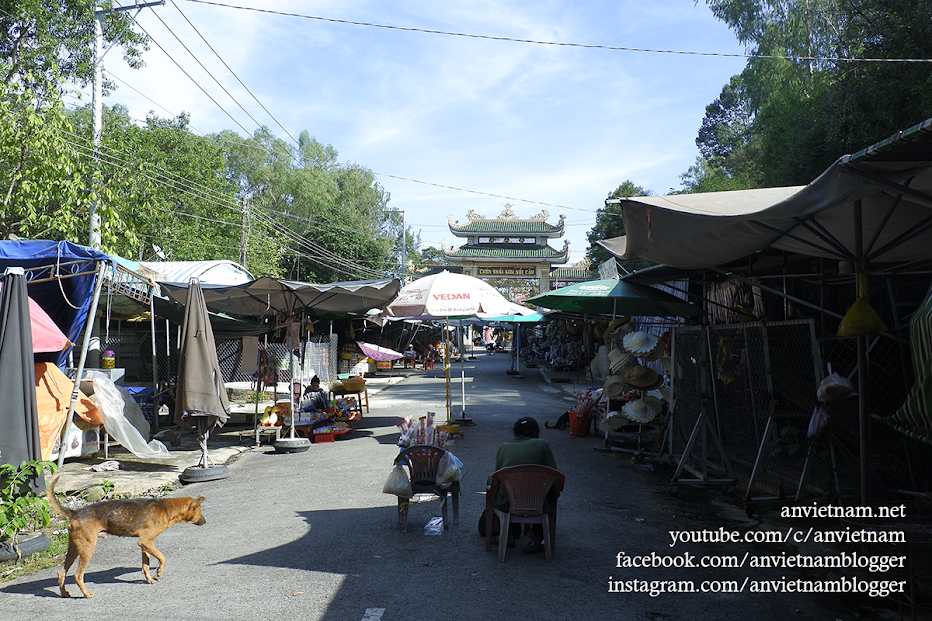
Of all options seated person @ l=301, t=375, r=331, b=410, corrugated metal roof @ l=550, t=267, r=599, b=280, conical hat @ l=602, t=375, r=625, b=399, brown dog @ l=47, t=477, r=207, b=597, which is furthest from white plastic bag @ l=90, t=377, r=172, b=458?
corrugated metal roof @ l=550, t=267, r=599, b=280

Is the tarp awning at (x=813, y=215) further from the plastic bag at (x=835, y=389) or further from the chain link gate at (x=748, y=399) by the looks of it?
the plastic bag at (x=835, y=389)

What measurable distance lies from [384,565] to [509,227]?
44294 millimetres

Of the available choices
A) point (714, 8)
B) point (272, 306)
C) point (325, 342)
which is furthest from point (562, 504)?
point (714, 8)

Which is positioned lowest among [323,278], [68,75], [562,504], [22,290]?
[562,504]

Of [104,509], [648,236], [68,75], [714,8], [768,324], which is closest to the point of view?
[104,509]

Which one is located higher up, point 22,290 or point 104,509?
point 22,290

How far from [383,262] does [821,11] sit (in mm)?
27845

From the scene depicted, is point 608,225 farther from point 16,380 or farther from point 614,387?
point 16,380

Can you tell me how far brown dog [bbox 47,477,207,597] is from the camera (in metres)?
4.46

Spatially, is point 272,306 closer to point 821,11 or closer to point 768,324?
point 768,324

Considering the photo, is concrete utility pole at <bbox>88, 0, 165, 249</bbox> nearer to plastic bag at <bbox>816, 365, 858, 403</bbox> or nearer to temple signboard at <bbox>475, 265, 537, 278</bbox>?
plastic bag at <bbox>816, 365, 858, 403</bbox>

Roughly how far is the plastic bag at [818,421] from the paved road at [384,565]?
1.12 m

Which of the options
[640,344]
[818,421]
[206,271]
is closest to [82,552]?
[818,421]

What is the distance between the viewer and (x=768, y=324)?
646 centimetres
